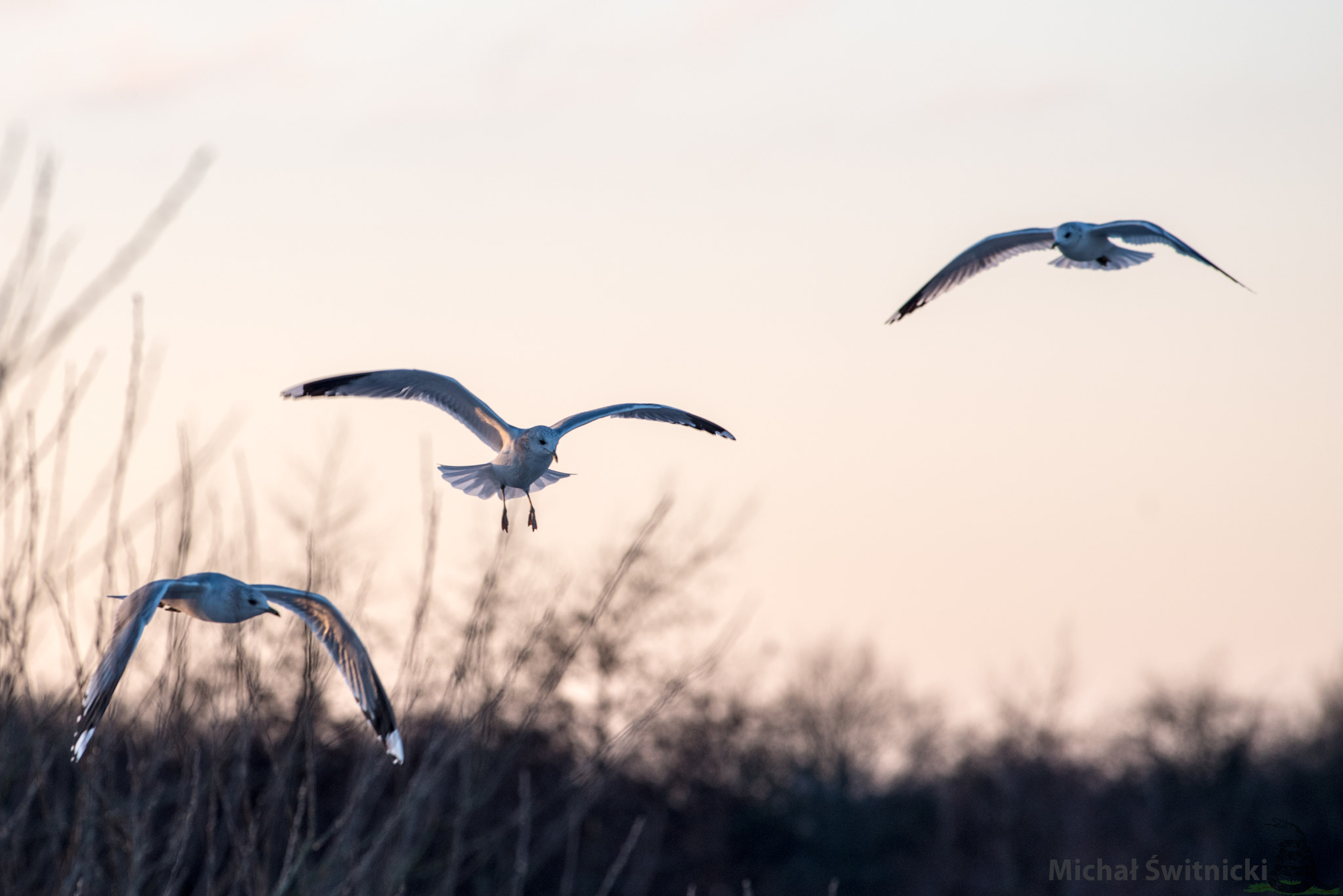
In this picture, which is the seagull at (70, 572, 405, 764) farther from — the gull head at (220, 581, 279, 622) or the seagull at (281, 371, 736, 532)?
the seagull at (281, 371, 736, 532)

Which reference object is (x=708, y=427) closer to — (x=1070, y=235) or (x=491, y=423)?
(x=491, y=423)

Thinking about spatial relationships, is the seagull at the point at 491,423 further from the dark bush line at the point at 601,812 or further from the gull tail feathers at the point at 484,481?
the dark bush line at the point at 601,812

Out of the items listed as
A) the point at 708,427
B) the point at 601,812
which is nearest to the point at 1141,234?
the point at 708,427

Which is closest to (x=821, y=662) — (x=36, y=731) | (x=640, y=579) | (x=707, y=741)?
(x=707, y=741)

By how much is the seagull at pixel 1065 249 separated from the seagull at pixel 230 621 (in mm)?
3444

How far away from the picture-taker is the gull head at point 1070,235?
777cm

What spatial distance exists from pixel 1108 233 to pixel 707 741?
20120 millimetres

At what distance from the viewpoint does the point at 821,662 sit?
40.9 metres

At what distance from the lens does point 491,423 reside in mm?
7000

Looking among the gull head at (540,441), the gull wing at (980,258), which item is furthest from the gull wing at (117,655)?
the gull wing at (980,258)

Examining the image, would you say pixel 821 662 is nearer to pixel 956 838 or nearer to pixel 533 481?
pixel 956 838

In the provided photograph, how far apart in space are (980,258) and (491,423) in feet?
9.97

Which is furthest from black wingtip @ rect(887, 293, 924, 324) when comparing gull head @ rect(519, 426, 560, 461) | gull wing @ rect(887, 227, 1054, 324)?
Answer: gull head @ rect(519, 426, 560, 461)

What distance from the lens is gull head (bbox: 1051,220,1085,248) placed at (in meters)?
7.77
